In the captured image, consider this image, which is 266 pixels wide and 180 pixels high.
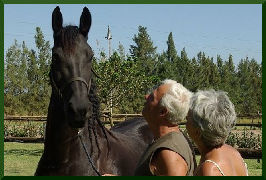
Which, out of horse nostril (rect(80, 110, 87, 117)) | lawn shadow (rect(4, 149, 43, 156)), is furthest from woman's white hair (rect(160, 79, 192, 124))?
lawn shadow (rect(4, 149, 43, 156))

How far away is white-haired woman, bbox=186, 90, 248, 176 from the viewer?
2250 mm

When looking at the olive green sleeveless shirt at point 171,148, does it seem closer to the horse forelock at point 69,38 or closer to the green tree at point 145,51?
the horse forelock at point 69,38

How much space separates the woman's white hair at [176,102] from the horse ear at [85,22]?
213 centimetres

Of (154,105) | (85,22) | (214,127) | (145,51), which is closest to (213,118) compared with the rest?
(214,127)

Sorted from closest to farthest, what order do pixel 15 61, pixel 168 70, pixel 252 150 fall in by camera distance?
1. pixel 252 150
2. pixel 15 61
3. pixel 168 70

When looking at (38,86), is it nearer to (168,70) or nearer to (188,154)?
(168,70)

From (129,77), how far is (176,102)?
47.8 ft

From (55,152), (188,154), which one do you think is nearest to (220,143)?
(188,154)

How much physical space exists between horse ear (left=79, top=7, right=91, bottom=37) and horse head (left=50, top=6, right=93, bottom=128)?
0.35 ft

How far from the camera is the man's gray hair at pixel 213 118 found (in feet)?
7.39

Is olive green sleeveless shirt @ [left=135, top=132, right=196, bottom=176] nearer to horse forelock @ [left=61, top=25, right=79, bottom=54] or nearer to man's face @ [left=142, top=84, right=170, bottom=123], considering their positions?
man's face @ [left=142, top=84, right=170, bottom=123]

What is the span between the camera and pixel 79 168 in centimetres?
372

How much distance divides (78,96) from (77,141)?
457 mm

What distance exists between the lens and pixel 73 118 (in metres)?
3.49
